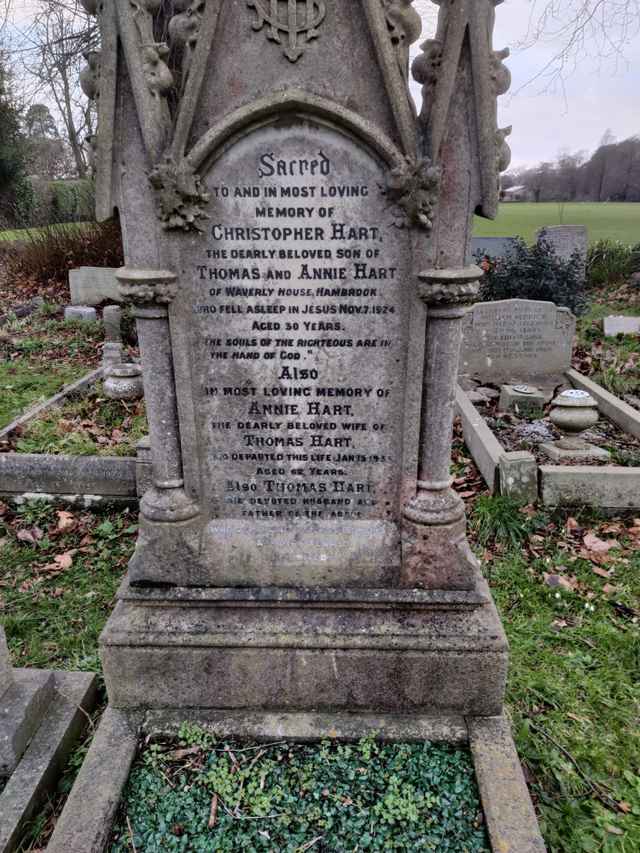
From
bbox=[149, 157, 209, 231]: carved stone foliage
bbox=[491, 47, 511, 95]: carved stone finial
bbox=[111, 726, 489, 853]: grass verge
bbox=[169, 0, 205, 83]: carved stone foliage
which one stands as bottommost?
bbox=[111, 726, 489, 853]: grass verge

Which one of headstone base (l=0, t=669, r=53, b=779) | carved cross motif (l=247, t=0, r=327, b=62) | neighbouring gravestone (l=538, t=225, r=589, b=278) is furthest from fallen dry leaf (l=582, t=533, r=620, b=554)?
neighbouring gravestone (l=538, t=225, r=589, b=278)

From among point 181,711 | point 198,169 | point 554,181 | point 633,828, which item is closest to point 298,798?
point 181,711

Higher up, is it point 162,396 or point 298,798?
point 162,396

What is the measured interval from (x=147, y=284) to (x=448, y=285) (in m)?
1.29

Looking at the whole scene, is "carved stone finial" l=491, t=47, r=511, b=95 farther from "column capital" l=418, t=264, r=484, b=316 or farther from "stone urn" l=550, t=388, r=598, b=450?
"stone urn" l=550, t=388, r=598, b=450

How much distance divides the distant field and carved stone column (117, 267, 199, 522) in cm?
2290

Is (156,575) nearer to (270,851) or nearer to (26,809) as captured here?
(26,809)

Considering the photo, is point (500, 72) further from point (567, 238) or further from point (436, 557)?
point (567, 238)

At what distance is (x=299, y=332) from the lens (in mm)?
2770

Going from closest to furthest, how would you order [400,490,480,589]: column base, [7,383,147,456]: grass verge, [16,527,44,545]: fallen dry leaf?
[400,490,480,589]: column base < [16,527,44,545]: fallen dry leaf < [7,383,147,456]: grass verge

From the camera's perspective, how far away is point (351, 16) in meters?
2.34

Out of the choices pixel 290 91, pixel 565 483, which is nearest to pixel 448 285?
pixel 290 91

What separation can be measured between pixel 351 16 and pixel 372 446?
1.80 metres

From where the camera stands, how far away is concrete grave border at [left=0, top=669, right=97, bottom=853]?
2529 mm
